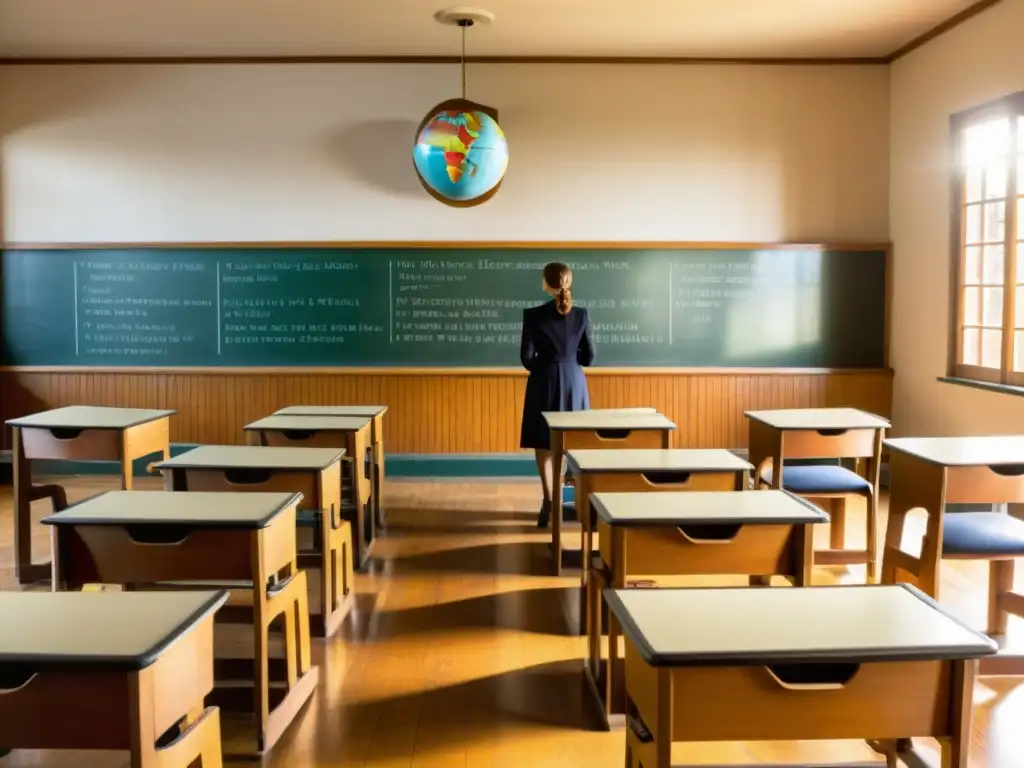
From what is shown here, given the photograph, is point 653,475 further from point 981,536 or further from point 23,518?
point 23,518

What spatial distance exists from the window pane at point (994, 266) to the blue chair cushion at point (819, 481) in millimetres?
1876

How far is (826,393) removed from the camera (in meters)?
6.66

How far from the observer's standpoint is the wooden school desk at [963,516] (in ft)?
10.3

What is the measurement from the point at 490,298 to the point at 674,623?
5.02 m

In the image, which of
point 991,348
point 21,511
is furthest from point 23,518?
point 991,348

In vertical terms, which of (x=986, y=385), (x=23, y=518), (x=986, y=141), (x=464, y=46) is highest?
(x=464, y=46)

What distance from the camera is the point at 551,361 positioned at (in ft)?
16.8

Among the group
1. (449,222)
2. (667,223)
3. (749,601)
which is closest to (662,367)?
(667,223)

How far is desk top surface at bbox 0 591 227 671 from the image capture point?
1572 millimetres

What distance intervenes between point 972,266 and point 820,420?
216cm

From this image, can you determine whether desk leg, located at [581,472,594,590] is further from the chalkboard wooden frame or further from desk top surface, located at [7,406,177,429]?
the chalkboard wooden frame

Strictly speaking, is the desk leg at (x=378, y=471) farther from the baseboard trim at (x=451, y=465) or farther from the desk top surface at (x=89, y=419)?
the baseboard trim at (x=451, y=465)

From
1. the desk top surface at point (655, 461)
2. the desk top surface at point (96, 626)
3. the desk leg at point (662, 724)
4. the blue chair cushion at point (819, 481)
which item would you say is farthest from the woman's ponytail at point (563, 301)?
the desk leg at point (662, 724)

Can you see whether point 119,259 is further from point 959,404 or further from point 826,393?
point 959,404
